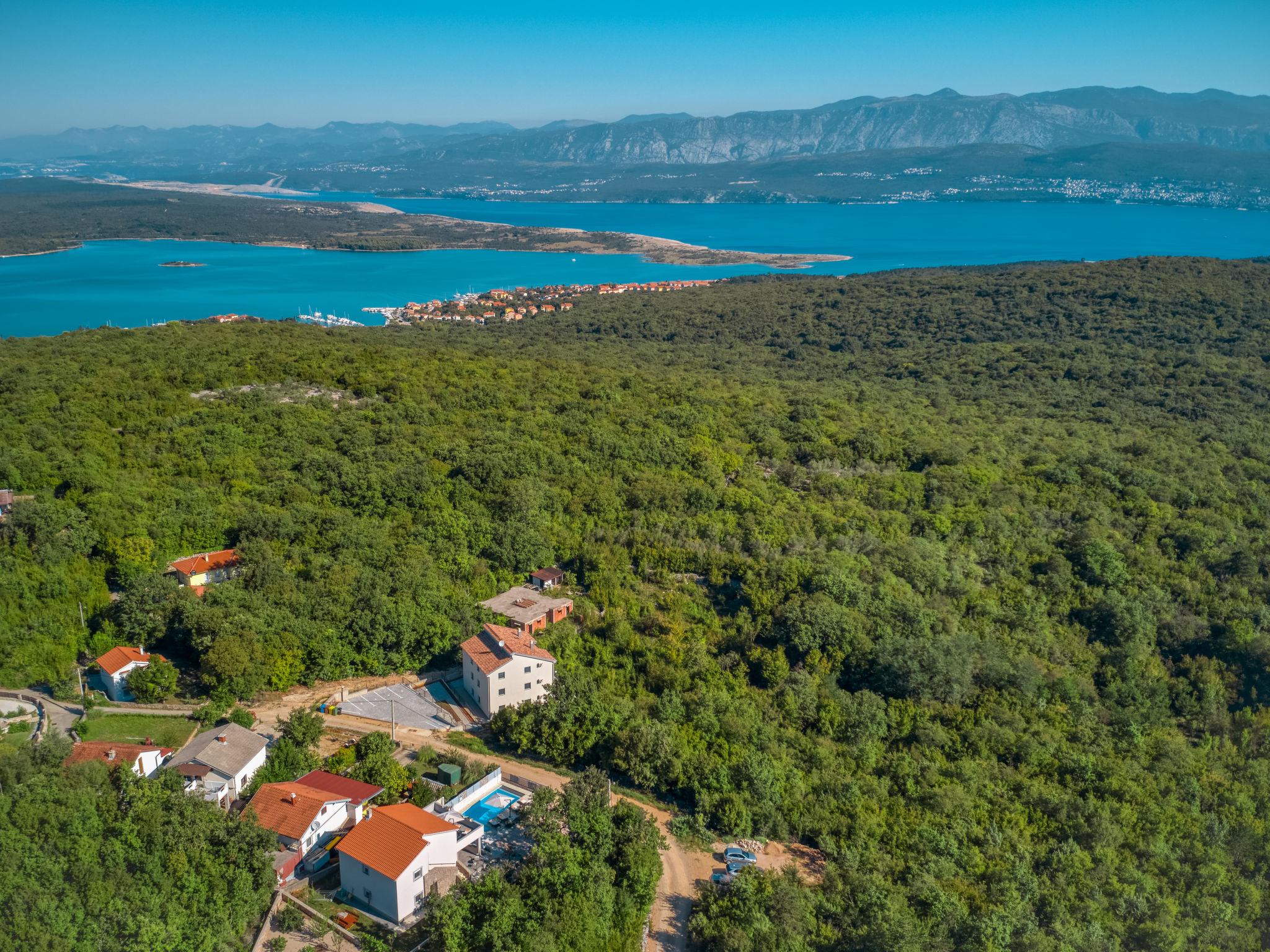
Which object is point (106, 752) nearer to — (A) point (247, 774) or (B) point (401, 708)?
(A) point (247, 774)

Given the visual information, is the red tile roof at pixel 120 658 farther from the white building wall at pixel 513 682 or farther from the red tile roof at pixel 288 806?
the white building wall at pixel 513 682

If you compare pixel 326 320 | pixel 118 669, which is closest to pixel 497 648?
pixel 118 669

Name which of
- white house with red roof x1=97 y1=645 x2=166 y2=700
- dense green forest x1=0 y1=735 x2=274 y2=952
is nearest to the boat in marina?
white house with red roof x1=97 y1=645 x2=166 y2=700

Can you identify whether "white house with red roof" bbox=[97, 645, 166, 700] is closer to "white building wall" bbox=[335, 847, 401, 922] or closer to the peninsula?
"white building wall" bbox=[335, 847, 401, 922]

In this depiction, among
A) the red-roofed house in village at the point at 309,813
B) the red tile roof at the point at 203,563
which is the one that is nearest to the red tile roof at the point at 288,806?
the red-roofed house in village at the point at 309,813

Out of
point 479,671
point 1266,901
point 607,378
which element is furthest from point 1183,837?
point 607,378

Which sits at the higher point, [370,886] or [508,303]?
[508,303]
